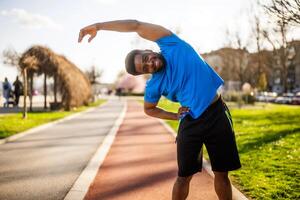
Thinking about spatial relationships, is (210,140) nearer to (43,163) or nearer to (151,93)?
(151,93)

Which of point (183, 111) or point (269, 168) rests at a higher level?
point (183, 111)

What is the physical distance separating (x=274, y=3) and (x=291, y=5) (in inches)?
25.7

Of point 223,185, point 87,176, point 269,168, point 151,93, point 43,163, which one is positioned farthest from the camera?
point 43,163

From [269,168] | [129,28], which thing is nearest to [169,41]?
[129,28]

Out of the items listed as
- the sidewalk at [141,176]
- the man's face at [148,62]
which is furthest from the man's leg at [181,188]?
the sidewalk at [141,176]

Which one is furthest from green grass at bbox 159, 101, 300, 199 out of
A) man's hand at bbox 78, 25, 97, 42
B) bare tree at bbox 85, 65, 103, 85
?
bare tree at bbox 85, 65, 103, 85

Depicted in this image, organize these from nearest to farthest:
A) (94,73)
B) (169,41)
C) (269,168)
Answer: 1. (169,41)
2. (269,168)
3. (94,73)

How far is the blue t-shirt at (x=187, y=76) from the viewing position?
357cm

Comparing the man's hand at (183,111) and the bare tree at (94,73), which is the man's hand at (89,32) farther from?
the bare tree at (94,73)

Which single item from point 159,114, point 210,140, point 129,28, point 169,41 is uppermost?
point 129,28

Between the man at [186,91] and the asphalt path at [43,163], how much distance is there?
237cm

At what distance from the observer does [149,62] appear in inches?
Answer: 140

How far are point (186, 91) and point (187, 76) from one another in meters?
0.14

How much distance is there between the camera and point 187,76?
358 centimetres
